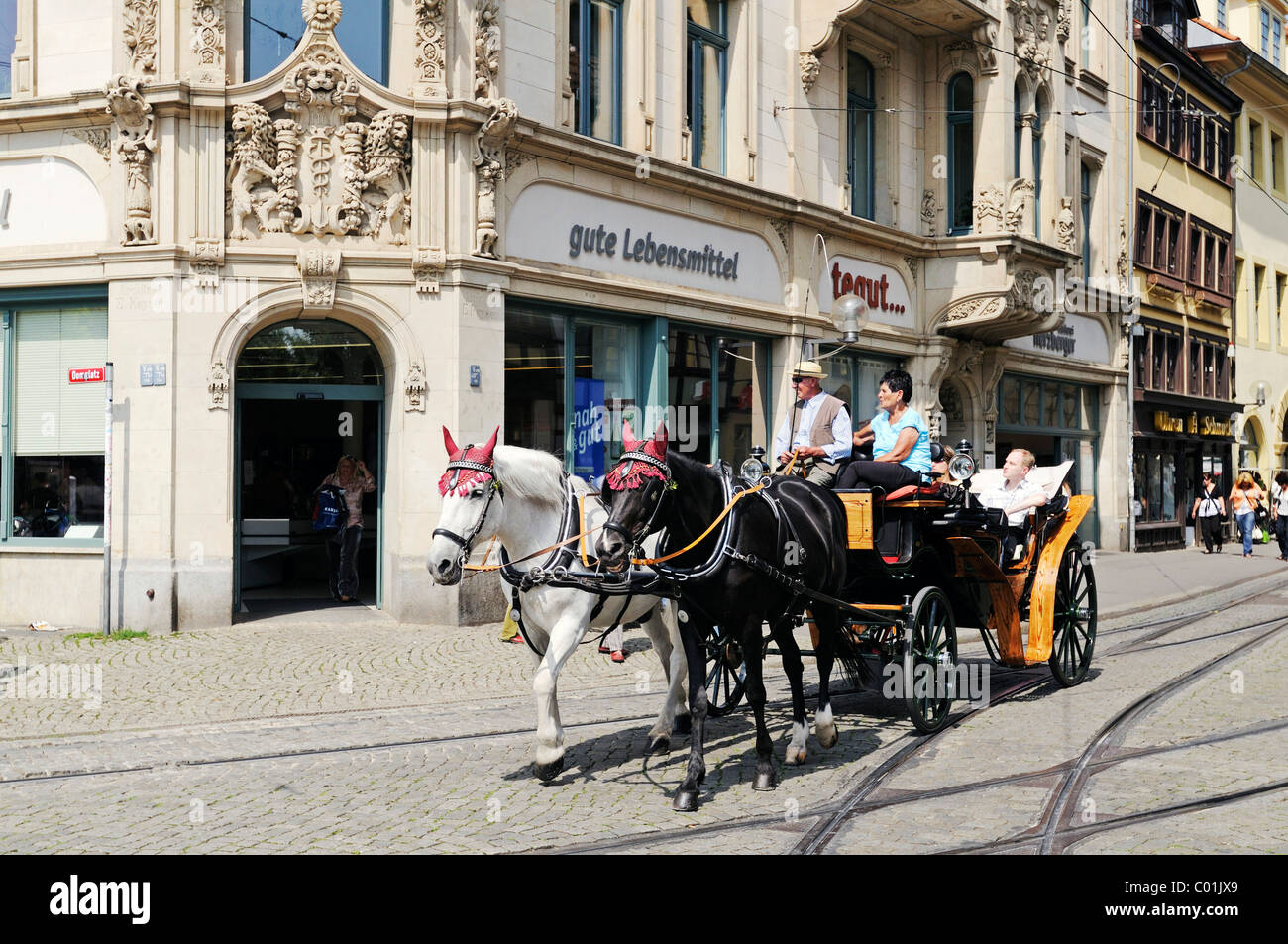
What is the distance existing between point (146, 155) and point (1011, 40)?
1616cm

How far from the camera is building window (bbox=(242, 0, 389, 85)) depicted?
14086mm

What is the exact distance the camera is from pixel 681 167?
17.2m

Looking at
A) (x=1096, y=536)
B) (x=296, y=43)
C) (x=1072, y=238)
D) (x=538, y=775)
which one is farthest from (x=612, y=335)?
(x=1096, y=536)

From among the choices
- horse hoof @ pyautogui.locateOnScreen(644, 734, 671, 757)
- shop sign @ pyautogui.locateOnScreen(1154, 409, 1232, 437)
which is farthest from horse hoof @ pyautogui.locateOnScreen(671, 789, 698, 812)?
shop sign @ pyautogui.locateOnScreen(1154, 409, 1232, 437)

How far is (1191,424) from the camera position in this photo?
33625 mm

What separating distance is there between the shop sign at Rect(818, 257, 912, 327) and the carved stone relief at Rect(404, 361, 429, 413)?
8065 mm

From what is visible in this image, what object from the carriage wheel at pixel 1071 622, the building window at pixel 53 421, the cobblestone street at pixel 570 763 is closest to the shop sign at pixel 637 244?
the building window at pixel 53 421

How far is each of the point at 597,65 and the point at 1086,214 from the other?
16352 mm

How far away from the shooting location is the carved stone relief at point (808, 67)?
768 inches

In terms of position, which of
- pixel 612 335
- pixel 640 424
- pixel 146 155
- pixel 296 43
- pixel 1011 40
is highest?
pixel 1011 40

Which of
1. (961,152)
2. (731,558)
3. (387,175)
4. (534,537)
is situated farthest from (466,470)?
(961,152)

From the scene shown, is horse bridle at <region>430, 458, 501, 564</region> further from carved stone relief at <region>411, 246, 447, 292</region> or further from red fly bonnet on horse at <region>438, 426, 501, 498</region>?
carved stone relief at <region>411, 246, 447, 292</region>
